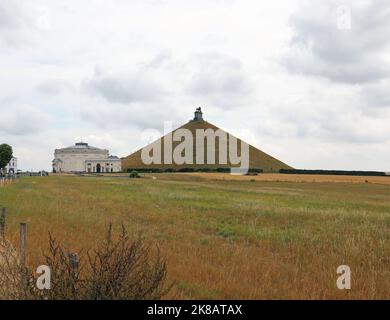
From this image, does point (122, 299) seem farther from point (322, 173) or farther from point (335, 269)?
point (322, 173)

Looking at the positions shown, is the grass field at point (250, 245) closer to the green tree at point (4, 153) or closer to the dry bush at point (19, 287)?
the dry bush at point (19, 287)

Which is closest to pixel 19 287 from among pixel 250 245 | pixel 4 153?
pixel 250 245

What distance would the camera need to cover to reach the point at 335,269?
13.9 m

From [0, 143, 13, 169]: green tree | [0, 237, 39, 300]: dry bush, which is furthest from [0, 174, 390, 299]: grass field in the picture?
[0, 143, 13, 169]: green tree

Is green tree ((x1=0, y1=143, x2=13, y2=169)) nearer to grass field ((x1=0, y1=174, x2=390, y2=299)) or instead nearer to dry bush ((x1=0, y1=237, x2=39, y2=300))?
grass field ((x1=0, y1=174, x2=390, y2=299))

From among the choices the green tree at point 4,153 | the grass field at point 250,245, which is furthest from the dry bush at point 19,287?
the green tree at point 4,153

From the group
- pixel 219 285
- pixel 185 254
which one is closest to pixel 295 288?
pixel 219 285

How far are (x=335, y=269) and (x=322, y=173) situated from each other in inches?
5991

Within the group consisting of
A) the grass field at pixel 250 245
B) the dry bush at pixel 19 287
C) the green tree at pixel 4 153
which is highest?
the green tree at pixel 4 153

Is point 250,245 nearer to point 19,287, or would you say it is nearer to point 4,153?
point 19,287
